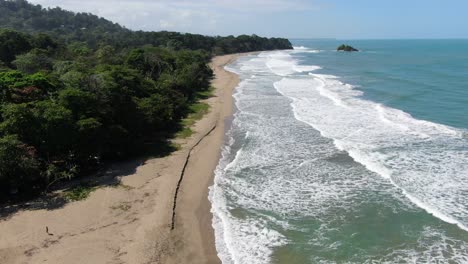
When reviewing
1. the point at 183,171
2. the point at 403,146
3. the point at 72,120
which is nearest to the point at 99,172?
the point at 72,120

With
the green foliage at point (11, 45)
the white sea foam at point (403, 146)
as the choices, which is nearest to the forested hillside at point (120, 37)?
the green foliage at point (11, 45)

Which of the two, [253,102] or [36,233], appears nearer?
[36,233]

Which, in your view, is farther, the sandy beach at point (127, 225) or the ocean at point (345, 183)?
the ocean at point (345, 183)

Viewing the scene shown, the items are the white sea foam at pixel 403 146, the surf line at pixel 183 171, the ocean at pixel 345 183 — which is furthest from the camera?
the white sea foam at pixel 403 146

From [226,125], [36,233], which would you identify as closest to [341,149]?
[226,125]

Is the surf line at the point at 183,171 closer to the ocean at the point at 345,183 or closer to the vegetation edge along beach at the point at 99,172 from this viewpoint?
the vegetation edge along beach at the point at 99,172

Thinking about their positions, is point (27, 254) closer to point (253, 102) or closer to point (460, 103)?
point (253, 102)
